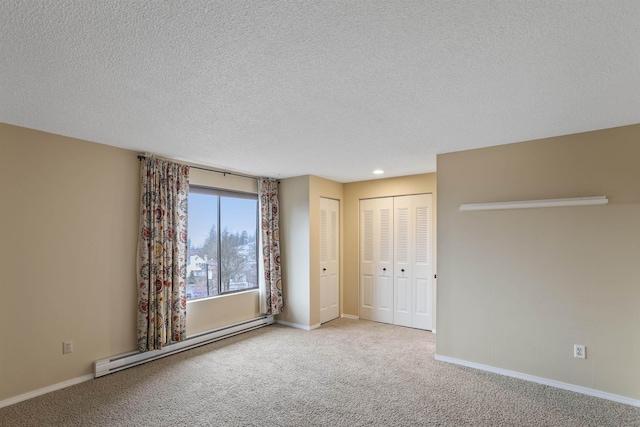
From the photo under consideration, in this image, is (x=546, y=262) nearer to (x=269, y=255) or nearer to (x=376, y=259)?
(x=376, y=259)

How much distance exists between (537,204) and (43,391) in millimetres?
5079

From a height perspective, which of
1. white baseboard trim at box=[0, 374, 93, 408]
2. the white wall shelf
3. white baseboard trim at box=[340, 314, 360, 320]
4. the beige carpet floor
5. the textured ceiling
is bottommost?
white baseboard trim at box=[340, 314, 360, 320]

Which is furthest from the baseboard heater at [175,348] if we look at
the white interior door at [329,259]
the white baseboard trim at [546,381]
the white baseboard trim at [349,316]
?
the white baseboard trim at [546,381]

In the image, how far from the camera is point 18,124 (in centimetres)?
292

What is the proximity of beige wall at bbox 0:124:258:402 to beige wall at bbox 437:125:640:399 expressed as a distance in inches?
146

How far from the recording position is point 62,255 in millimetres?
3217

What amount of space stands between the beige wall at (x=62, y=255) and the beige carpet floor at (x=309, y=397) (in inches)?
14.2

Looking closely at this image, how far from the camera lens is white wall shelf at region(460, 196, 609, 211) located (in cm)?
300

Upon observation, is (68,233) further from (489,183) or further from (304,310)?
(489,183)

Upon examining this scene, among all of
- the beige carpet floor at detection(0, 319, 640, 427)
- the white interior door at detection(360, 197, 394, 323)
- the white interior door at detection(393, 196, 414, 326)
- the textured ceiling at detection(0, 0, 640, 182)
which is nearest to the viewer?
the textured ceiling at detection(0, 0, 640, 182)

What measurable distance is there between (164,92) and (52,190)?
1883mm

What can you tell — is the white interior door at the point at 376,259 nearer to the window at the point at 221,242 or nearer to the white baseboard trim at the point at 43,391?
the window at the point at 221,242

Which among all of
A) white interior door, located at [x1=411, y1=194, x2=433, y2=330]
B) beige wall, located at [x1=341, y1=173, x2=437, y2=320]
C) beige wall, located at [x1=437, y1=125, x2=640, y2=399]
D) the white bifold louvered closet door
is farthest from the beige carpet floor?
beige wall, located at [x1=341, y1=173, x2=437, y2=320]

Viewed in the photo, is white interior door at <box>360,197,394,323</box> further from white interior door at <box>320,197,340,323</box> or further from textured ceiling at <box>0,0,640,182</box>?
textured ceiling at <box>0,0,640,182</box>
